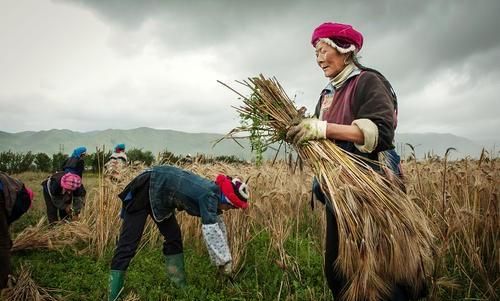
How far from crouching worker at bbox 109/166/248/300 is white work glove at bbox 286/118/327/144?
1.12 meters

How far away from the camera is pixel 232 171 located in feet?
16.9

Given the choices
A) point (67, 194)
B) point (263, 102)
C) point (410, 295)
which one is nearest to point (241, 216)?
point (263, 102)

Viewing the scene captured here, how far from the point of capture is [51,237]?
16.1 feet

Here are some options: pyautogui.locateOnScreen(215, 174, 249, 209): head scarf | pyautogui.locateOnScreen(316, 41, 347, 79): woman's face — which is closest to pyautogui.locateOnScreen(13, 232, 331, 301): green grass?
pyautogui.locateOnScreen(215, 174, 249, 209): head scarf

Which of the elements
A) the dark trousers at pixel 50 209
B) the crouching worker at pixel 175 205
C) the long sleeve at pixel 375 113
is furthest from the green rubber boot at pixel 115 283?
the dark trousers at pixel 50 209

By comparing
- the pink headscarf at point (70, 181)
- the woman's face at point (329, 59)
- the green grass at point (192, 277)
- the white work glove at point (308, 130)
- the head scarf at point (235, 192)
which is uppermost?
the woman's face at point (329, 59)

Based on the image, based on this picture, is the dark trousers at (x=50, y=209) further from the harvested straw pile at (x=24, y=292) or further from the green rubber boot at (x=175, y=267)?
the green rubber boot at (x=175, y=267)

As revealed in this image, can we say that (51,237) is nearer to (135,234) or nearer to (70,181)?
(70,181)

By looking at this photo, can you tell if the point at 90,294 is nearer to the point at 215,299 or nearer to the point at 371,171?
the point at 215,299

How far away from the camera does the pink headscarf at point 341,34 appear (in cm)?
227

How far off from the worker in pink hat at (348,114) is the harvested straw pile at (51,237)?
359 centimetres

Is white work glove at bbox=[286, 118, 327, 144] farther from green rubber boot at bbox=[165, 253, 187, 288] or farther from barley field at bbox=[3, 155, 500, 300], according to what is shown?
green rubber boot at bbox=[165, 253, 187, 288]

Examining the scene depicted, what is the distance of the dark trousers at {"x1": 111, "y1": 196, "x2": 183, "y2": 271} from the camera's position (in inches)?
129

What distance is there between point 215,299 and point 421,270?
1.86 m
